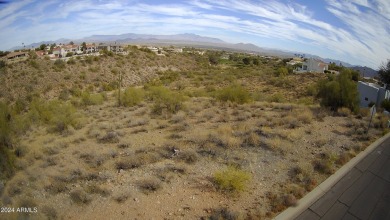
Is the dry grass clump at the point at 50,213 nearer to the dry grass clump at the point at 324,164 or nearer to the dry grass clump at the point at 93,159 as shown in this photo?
the dry grass clump at the point at 93,159

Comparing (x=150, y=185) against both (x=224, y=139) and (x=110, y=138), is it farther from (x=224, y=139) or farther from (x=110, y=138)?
(x=110, y=138)

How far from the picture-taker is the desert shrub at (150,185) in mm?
8250

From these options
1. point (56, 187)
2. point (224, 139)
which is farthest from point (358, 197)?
point (56, 187)

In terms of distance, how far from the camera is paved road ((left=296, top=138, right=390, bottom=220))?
24.0 feet

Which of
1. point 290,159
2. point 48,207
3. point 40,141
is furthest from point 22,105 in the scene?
point 290,159

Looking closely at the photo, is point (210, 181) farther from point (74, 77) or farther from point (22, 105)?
point (74, 77)

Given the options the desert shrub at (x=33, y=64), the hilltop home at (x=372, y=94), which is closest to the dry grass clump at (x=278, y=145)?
the hilltop home at (x=372, y=94)

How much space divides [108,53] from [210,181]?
48725 mm

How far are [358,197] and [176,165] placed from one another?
619 centimetres

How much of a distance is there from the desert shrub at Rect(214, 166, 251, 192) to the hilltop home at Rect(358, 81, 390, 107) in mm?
26167

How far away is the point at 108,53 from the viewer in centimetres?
5212

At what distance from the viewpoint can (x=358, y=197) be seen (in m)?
8.23

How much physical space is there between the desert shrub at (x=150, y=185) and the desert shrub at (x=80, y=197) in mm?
1605

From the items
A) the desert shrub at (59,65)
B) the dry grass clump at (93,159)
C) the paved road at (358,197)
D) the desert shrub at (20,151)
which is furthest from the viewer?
the desert shrub at (59,65)
